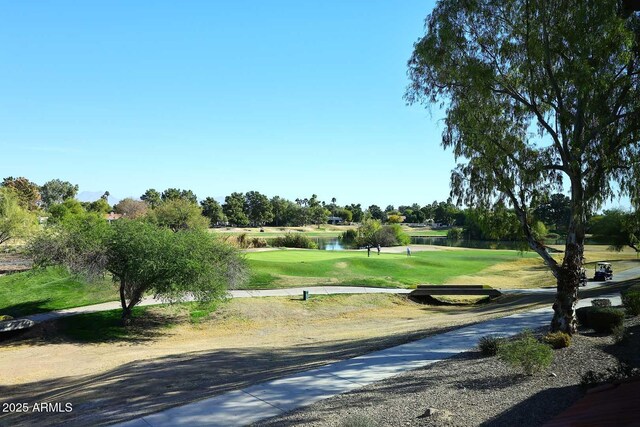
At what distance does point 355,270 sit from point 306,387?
3316 centimetres

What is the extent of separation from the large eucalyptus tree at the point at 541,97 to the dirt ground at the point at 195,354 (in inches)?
233

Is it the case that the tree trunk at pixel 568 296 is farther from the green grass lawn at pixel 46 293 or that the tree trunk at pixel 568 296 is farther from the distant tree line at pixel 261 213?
the green grass lawn at pixel 46 293

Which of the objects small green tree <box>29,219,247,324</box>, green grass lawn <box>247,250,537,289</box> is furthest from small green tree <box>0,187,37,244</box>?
small green tree <box>29,219,247,324</box>

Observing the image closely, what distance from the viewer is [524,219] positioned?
1386cm

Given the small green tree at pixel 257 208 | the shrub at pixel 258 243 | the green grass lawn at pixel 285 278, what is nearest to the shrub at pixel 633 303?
the green grass lawn at pixel 285 278

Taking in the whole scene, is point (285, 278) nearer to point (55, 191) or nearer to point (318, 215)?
point (318, 215)

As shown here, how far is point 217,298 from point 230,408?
14943 mm

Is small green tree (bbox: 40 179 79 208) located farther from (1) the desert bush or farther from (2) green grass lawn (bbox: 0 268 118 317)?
(1) the desert bush

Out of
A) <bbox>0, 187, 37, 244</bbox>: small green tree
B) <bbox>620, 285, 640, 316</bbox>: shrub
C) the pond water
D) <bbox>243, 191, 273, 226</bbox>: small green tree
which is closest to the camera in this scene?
<bbox>620, 285, 640, 316</bbox>: shrub

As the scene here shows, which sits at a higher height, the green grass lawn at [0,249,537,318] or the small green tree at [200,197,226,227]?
the small green tree at [200,197,226,227]

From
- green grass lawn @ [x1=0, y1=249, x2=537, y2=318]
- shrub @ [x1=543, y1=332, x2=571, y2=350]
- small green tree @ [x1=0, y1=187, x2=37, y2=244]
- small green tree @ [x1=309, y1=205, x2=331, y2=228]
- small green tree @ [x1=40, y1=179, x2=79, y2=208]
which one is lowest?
green grass lawn @ [x1=0, y1=249, x2=537, y2=318]

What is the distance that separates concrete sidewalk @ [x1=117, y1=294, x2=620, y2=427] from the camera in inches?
314

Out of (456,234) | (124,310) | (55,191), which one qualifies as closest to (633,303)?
(124,310)

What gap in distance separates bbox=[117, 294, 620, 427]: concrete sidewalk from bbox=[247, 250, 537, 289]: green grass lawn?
19495 mm
